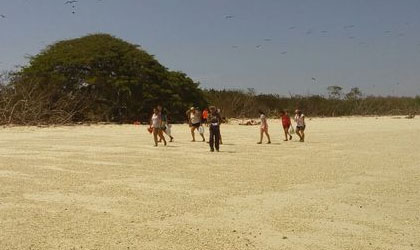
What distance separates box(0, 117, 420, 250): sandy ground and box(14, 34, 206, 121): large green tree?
20.8 meters

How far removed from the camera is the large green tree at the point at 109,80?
117 feet

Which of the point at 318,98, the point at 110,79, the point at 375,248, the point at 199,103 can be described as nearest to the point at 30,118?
the point at 110,79

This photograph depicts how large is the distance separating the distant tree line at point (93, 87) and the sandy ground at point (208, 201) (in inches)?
675

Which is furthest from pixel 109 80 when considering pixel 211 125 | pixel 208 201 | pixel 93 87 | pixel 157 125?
pixel 208 201

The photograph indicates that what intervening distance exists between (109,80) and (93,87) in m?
1.32

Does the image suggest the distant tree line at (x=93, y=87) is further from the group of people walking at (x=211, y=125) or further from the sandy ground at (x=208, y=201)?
the sandy ground at (x=208, y=201)

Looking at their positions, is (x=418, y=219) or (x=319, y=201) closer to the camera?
(x=418, y=219)

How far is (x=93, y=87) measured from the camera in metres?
36.7

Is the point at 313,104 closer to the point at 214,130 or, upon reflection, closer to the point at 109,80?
the point at 109,80

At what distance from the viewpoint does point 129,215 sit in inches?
292

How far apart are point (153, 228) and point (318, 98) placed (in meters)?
56.0

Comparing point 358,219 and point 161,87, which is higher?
point 161,87

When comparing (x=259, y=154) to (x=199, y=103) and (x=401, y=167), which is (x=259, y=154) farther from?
(x=199, y=103)

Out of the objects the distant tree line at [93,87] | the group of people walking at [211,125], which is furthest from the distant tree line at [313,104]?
the group of people walking at [211,125]
